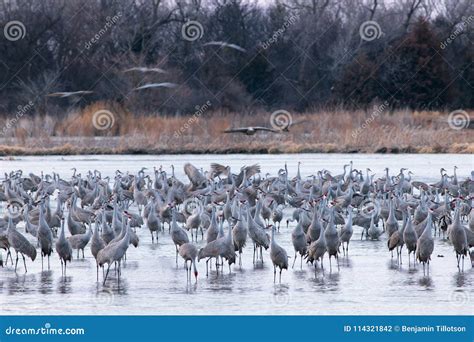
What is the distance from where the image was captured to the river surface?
10477mm

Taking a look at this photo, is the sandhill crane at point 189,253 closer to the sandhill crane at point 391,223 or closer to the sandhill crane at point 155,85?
the sandhill crane at point 391,223

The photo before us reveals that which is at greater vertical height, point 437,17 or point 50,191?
point 437,17

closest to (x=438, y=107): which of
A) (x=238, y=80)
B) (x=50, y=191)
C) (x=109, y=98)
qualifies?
(x=238, y=80)

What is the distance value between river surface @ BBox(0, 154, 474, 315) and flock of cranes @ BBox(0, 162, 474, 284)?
187 mm

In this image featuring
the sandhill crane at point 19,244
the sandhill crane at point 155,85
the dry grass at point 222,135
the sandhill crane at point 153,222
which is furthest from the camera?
the sandhill crane at point 155,85

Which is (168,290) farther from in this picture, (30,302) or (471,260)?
(471,260)

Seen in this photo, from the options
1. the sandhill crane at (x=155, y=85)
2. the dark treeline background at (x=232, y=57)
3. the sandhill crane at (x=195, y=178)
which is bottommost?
the sandhill crane at (x=195, y=178)

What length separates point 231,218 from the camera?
1414cm

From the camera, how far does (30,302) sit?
10.8 meters

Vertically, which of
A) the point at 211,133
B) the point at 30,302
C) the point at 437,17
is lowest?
the point at 30,302

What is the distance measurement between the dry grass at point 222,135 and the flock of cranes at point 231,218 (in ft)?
33.3

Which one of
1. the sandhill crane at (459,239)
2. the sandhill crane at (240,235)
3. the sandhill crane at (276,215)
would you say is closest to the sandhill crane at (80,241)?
the sandhill crane at (240,235)

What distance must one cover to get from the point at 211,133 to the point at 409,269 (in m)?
20.5

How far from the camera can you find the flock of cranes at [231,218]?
12.5m
